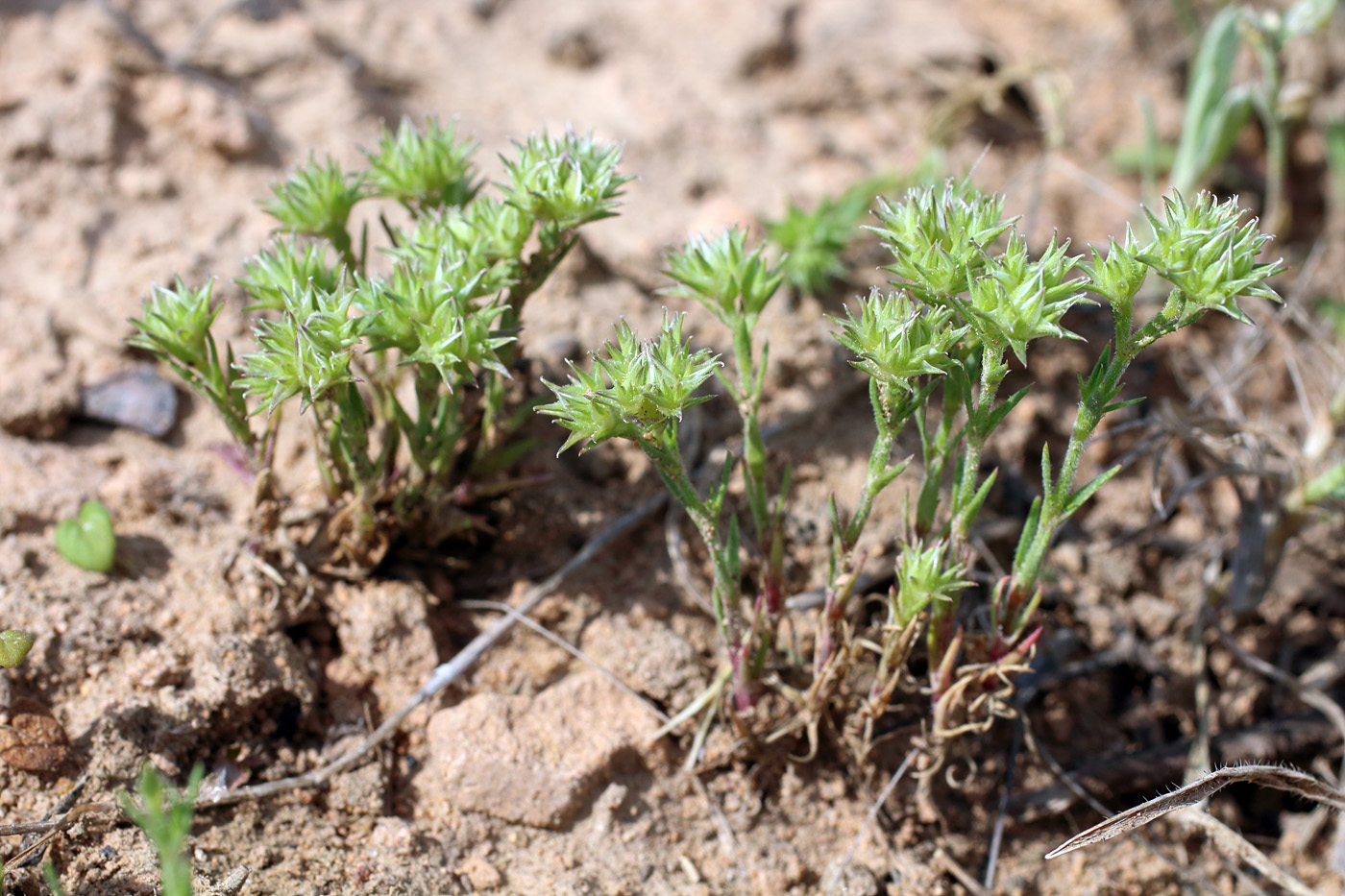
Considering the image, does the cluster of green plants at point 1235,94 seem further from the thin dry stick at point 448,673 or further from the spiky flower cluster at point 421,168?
the spiky flower cluster at point 421,168

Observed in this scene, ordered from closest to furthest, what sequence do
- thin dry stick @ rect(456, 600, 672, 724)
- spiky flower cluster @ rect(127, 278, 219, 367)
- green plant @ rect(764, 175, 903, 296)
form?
spiky flower cluster @ rect(127, 278, 219, 367) < thin dry stick @ rect(456, 600, 672, 724) < green plant @ rect(764, 175, 903, 296)

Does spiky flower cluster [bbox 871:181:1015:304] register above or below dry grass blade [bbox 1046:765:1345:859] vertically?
above

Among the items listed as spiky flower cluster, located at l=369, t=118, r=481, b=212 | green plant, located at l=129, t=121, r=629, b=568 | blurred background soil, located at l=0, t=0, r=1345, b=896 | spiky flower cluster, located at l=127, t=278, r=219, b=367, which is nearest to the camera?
green plant, located at l=129, t=121, r=629, b=568

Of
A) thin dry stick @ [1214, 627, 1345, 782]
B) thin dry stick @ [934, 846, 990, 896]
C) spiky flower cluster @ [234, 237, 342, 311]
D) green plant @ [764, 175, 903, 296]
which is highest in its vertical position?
spiky flower cluster @ [234, 237, 342, 311]

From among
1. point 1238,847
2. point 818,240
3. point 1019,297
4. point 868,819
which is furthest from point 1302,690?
point 818,240

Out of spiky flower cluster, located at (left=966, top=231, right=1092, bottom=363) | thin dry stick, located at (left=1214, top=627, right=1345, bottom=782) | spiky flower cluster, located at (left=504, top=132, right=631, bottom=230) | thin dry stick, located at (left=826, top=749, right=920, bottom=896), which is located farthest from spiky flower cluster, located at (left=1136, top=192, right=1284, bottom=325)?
thin dry stick, located at (left=1214, top=627, right=1345, bottom=782)

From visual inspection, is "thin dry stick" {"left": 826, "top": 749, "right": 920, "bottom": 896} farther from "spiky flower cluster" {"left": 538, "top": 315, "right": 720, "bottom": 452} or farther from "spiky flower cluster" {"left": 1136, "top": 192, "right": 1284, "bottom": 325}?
"spiky flower cluster" {"left": 1136, "top": 192, "right": 1284, "bottom": 325}

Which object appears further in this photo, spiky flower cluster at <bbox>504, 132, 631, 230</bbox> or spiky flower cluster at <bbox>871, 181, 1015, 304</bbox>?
spiky flower cluster at <bbox>504, 132, 631, 230</bbox>

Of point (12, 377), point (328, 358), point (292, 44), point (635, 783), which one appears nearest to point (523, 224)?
point (328, 358)
